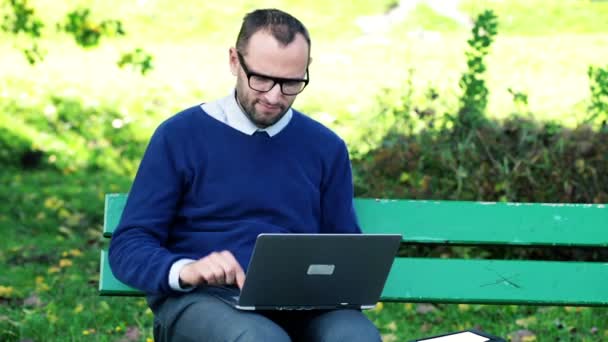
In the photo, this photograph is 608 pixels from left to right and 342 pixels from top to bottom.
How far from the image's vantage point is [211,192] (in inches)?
129

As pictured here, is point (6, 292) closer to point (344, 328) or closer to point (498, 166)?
point (498, 166)

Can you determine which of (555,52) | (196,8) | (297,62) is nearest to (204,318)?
(297,62)

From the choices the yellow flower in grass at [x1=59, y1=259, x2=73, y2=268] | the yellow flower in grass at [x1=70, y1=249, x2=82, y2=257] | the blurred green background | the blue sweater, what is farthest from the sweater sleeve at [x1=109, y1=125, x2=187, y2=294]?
the yellow flower in grass at [x1=70, y1=249, x2=82, y2=257]

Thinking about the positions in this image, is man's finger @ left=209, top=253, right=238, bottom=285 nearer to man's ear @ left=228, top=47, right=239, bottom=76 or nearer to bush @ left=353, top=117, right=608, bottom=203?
man's ear @ left=228, top=47, right=239, bottom=76

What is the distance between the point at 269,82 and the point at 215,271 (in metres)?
0.57

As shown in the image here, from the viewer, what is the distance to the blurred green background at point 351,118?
17.5 ft

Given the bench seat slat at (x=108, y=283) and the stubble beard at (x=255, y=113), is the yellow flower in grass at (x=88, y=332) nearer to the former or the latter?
the bench seat slat at (x=108, y=283)

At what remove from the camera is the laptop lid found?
114 inches

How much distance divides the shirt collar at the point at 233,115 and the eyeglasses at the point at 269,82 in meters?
0.15

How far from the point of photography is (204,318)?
3025mm

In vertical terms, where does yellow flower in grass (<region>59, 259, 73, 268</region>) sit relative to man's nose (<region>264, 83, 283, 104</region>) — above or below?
below

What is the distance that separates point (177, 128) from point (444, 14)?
10.6 meters

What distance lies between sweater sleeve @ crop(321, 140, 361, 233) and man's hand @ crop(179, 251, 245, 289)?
1.80 ft

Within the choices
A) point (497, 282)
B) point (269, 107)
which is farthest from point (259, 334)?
point (497, 282)
